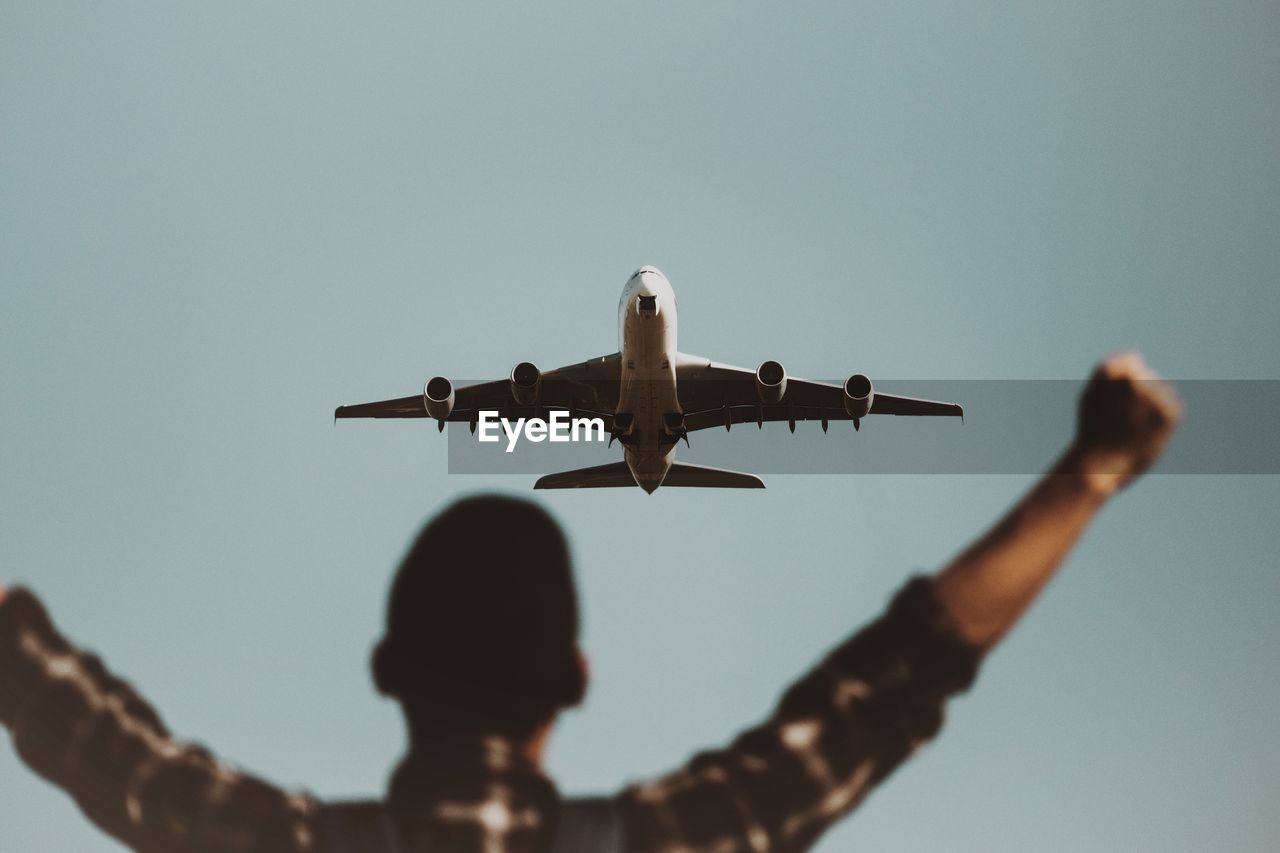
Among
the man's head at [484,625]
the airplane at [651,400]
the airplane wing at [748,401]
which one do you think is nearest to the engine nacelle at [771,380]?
the airplane at [651,400]

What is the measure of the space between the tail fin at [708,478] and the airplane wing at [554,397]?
2.07 m

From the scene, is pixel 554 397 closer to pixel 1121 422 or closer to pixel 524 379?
pixel 524 379

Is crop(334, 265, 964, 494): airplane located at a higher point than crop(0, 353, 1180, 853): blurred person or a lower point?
higher

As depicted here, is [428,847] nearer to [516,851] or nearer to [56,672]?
[516,851]

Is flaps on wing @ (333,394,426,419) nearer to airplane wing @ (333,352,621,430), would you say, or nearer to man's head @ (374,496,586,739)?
airplane wing @ (333,352,621,430)

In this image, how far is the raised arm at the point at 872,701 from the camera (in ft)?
6.93

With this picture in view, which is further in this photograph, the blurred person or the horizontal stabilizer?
the horizontal stabilizer

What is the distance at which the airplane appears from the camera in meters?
25.5

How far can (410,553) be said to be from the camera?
235cm

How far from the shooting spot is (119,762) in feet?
7.61

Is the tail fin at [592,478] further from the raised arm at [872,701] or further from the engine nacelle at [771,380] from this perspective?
the raised arm at [872,701]

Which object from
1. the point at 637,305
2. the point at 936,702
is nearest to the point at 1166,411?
the point at 936,702

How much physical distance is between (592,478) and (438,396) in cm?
452

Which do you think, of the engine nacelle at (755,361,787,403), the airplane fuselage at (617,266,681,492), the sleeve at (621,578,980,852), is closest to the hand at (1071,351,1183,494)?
the sleeve at (621,578,980,852)
